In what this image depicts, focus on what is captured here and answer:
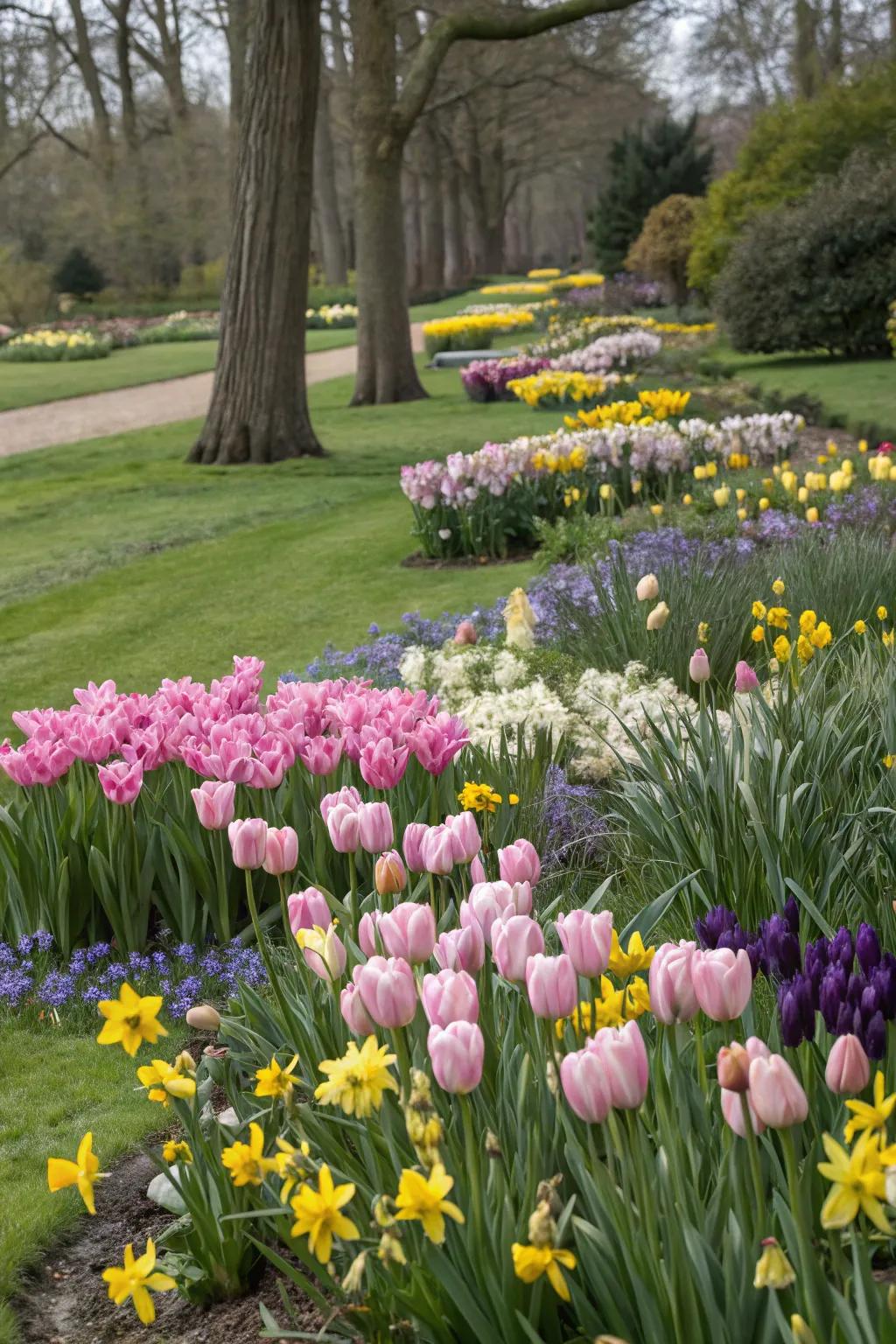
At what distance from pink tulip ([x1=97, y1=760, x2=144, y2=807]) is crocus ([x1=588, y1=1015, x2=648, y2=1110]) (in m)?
2.06

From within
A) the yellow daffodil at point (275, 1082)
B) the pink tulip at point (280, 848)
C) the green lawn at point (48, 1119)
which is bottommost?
the green lawn at point (48, 1119)

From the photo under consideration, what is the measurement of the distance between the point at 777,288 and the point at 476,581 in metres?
13.2

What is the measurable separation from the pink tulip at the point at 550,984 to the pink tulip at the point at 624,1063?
14 cm

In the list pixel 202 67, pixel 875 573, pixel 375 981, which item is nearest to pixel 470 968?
pixel 375 981

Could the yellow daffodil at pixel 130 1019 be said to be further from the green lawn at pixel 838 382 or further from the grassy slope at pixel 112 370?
the grassy slope at pixel 112 370

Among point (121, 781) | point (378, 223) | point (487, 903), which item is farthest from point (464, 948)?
point (378, 223)

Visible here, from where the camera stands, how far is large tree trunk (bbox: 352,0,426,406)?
1748 centimetres

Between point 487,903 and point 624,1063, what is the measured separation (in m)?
0.49

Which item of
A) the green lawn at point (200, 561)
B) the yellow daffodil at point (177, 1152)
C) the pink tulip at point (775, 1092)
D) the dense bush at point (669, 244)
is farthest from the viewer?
the dense bush at point (669, 244)

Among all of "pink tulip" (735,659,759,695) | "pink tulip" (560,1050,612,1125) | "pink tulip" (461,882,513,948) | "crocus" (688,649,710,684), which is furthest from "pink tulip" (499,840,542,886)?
"pink tulip" (735,659,759,695)

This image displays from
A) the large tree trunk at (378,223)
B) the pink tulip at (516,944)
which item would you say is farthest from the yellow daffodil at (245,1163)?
the large tree trunk at (378,223)

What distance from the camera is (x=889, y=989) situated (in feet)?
5.70

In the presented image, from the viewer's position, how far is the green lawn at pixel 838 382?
530 inches

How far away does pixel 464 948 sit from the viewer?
201cm
